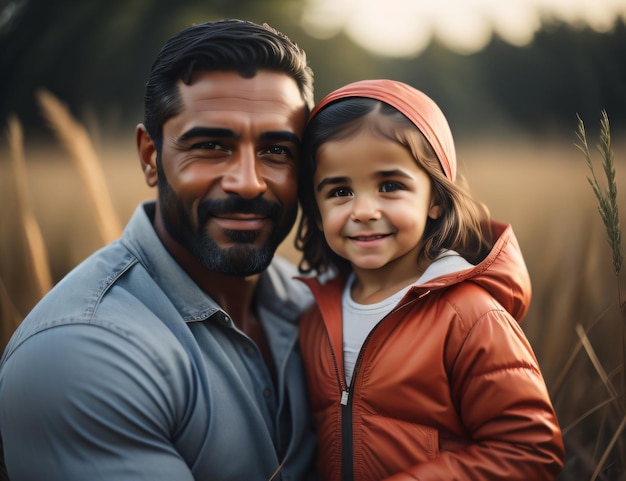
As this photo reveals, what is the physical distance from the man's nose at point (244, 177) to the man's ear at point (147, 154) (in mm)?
424

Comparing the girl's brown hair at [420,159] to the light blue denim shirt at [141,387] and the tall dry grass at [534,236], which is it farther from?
the light blue denim shirt at [141,387]

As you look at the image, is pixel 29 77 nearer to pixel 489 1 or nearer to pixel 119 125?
pixel 119 125

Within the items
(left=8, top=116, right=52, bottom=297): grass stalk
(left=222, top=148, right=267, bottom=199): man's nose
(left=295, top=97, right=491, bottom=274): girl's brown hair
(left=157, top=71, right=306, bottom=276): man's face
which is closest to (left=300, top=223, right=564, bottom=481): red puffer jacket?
(left=295, top=97, right=491, bottom=274): girl's brown hair

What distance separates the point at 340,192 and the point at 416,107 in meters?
0.41

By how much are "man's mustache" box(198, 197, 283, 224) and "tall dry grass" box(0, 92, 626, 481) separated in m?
1.03

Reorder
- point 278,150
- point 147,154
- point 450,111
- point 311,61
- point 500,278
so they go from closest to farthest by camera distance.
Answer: point 500,278 → point 278,150 → point 147,154 → point 450,111 → point 311,61

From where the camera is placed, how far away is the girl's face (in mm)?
1993

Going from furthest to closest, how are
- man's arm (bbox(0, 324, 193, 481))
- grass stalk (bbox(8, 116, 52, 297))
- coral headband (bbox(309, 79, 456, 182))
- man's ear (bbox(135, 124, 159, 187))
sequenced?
grass stalk (bbox(8, 116, 52, 297)), man's ear (bbox(135, 124, 159, 187)), coral headband (bbox(309, 79, 456, 182)), man's arm (bbox(0, 324, 193, 481))

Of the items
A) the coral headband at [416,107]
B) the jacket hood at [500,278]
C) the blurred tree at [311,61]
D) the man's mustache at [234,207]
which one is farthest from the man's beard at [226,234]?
the blurred tree at [311,61]

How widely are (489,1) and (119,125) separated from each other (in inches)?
88.9

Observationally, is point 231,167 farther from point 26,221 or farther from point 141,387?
point 26,221

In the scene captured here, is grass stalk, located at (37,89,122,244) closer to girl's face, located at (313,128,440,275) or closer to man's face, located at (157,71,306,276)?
man's face, located at (157,71,306,276)

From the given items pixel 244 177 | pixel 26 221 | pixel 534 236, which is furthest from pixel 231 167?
pixel 534 236

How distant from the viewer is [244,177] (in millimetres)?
2049
